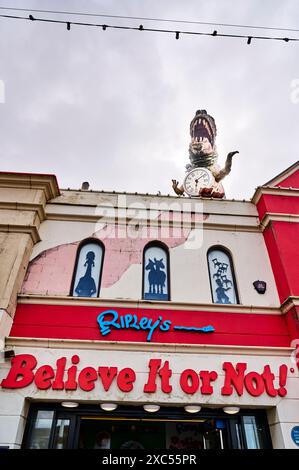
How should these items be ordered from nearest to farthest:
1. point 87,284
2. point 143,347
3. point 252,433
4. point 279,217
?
point 252,433 < point 143,347 < point 87,284 < point 279,217

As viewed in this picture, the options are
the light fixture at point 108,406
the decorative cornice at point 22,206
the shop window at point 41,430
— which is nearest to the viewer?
the shop window at point 41,430

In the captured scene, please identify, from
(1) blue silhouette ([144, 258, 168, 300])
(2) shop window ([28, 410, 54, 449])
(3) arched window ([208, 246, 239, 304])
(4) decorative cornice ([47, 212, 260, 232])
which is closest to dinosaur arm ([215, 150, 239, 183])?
(4) decorative cornice ([47, 212, 260, 232])

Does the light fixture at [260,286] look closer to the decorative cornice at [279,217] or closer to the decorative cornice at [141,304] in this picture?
the decorative cornice at [141,304]

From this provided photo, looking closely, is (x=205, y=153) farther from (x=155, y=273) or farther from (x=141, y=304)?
(x=141, y=304)

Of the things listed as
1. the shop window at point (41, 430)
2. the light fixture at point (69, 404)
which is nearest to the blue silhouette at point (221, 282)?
the light fixture at point (69, 404)

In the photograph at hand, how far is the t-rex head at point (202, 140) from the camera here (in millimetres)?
14852

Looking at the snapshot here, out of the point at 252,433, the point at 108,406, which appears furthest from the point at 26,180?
the point at 252,433

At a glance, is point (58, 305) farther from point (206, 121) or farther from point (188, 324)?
point (206, 121)

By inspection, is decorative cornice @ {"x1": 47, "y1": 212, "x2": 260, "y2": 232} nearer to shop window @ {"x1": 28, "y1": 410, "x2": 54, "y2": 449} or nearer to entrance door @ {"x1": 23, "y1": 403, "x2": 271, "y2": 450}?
entrance door @ {"x1": 23, "y1": 403, "x2": 271, "y2": 450}

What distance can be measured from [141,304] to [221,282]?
2.17m

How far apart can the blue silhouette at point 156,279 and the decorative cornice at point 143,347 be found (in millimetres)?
1274

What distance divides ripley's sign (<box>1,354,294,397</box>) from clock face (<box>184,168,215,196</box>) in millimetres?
7479

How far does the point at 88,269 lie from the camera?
7785 mm

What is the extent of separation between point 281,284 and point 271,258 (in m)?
0.85
